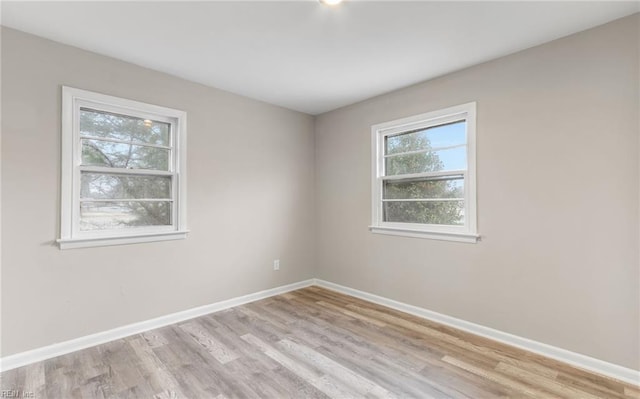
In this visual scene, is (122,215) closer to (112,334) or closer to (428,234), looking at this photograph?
(112,334)

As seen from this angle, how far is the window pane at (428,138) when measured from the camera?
2.95 m

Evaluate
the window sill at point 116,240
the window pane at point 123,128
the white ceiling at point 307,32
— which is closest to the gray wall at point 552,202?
the white ceiling at point 307,32

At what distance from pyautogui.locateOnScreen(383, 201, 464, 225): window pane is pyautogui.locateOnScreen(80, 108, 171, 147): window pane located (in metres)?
2.55

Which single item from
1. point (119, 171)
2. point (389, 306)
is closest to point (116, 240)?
point (119, 171)

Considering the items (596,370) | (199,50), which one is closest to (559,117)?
(596,370)

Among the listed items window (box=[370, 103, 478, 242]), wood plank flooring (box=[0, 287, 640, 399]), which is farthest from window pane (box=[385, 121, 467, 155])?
wood plank flooring (box=[0, 287, 640, 399])

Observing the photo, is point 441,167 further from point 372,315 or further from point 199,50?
point 199,50

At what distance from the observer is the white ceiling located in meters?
1.95

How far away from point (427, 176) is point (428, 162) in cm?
15

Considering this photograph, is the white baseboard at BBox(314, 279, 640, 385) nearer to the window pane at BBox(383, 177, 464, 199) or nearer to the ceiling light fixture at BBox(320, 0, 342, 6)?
the window pane at BBox(383, 177, 464, 199)

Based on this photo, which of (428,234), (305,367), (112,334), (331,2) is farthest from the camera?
(428,234)

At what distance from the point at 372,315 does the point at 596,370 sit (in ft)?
5.72

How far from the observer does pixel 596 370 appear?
2.12 metres

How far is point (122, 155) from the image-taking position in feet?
9.04
